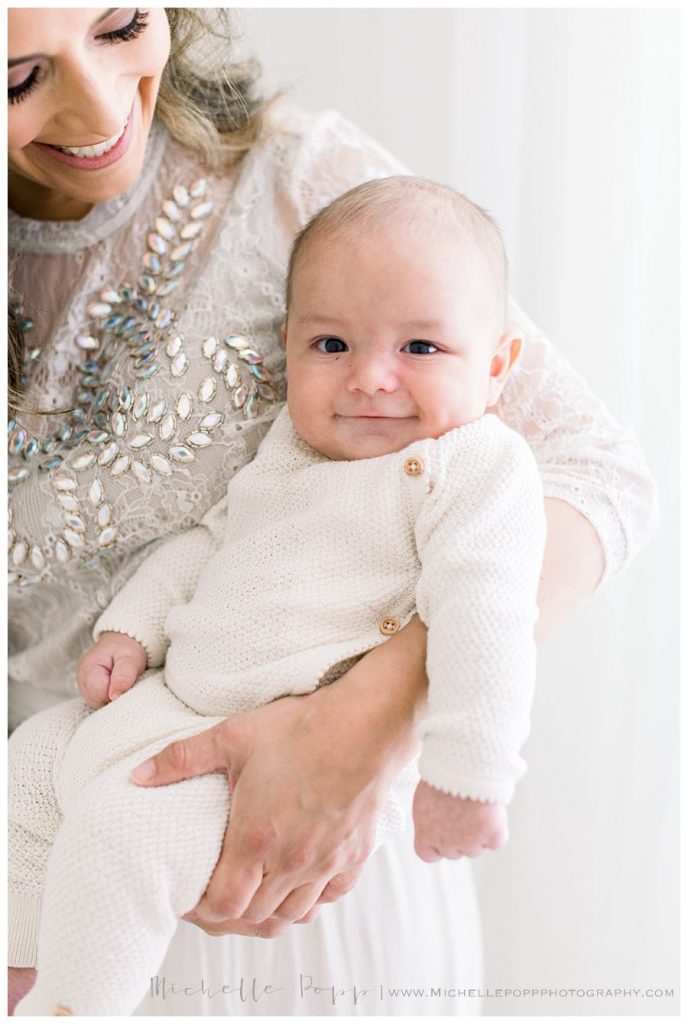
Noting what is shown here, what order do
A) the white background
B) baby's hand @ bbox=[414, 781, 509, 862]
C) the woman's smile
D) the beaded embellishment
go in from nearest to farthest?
baby's hand @ bbox=[414, 781, 509, 862] → the woman's smile → the beaded embellishment → the white background

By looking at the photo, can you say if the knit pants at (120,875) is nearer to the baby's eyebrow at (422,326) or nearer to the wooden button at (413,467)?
the wooden button at (413,467)

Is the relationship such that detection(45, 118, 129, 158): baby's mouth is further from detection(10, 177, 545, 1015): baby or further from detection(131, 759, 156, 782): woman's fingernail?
detection(131, 759, 156, 782): woman's fingernail

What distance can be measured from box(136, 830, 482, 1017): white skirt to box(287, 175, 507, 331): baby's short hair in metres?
0.74

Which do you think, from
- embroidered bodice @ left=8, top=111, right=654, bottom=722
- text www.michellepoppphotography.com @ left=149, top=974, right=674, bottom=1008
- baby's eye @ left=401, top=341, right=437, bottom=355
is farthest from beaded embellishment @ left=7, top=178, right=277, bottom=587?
text www.michellepoppphotography.com @ left=149, top=974, right=674, bottom=1008

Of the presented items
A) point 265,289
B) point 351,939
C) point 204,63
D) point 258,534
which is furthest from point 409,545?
point 204,63

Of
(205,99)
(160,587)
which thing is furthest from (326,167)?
(160,587)

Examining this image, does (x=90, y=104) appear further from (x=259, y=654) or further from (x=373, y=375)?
(x=259, y=654)

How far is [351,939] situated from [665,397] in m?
1.00

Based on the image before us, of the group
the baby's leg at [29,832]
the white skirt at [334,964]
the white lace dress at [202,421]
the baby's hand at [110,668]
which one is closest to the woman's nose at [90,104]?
the white lace dress at [202,421]

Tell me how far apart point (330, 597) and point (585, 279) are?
921 millimetres

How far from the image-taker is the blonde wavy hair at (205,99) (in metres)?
1.20

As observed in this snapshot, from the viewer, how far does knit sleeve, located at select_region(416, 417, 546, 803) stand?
0.83 m

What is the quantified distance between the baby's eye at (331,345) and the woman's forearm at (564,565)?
30 cm

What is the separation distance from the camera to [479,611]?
87cm
